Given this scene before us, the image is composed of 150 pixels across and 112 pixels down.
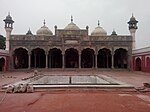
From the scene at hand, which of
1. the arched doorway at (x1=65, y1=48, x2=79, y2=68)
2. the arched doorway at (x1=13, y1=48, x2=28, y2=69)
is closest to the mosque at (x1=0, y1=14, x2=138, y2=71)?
the arched doorway at (x1=13, y1=48, x2=28, y2=69)

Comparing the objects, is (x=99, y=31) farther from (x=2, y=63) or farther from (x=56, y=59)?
(x=2, y=63)

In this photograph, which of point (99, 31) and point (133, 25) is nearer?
point (133, 25)

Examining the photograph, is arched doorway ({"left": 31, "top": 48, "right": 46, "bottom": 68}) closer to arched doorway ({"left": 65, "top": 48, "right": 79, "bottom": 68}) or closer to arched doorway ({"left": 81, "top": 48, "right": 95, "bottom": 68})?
arched doorway ({"left": 65, "top": 48, "right": 79, "bottom": 68})

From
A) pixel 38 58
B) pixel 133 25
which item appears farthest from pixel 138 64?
pixel 38 58

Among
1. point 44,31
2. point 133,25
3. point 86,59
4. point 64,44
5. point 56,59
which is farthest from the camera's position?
point 44,31

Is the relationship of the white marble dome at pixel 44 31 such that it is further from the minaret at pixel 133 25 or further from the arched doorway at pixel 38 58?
the minaret at pixel 133 25

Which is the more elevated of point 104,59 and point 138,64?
point 104,59

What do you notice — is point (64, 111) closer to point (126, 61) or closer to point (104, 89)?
point (104, 89)

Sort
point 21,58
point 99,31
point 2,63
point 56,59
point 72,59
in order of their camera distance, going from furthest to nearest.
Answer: point 99,31 → point 72,59 → point 56,59 → point 21,58 → point 2,63

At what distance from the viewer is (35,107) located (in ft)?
21.3

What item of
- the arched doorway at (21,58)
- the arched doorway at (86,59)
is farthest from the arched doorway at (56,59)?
the arched doorway at (21,58)

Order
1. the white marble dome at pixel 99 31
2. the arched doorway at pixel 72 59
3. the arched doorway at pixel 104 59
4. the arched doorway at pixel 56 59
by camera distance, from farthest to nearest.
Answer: the white marble dome at pixel 99 31
the arched doorway at pixel 72 59
the arched doorway at pixel 104 59
the arched doorway at pixel 56 59

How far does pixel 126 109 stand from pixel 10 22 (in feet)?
92.9

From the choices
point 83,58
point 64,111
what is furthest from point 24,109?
point 83,58
